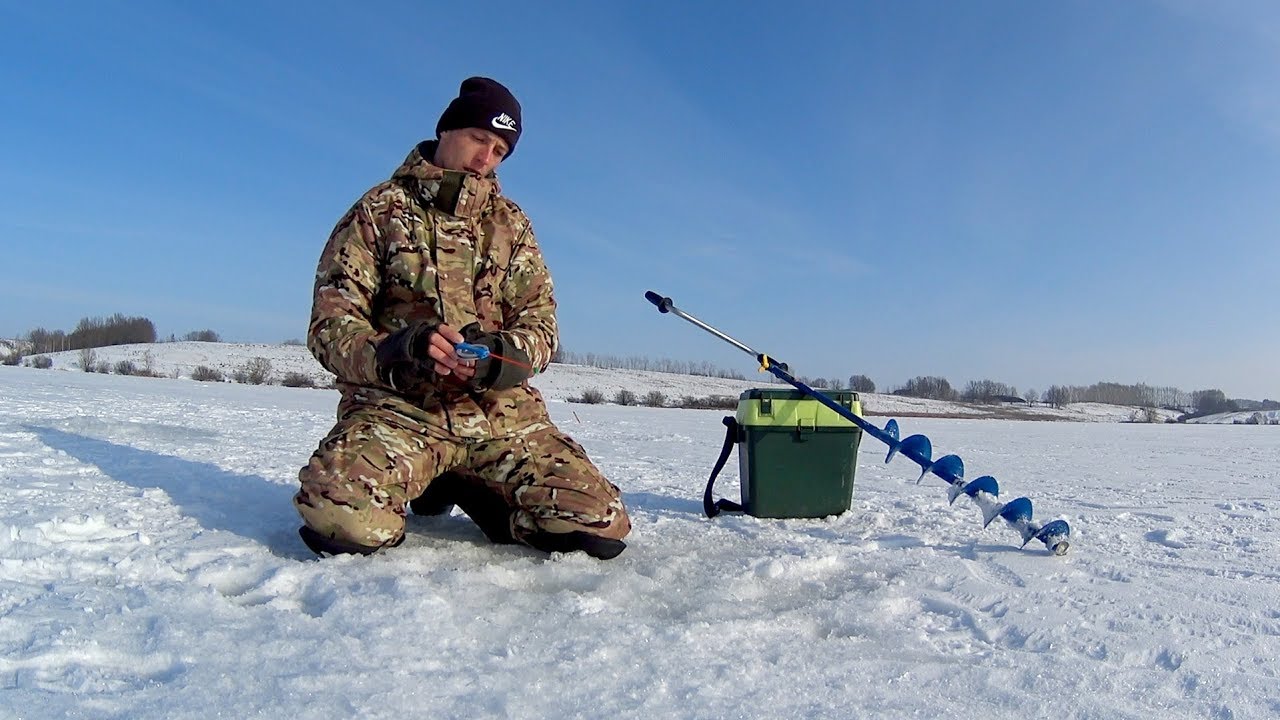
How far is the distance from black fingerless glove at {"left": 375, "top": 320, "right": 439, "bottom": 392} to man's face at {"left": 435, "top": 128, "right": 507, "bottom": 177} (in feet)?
2.57

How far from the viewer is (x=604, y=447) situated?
7113 millimetres

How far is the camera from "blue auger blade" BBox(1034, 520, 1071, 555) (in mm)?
2523

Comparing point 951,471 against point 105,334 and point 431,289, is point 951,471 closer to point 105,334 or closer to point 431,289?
point 431,289

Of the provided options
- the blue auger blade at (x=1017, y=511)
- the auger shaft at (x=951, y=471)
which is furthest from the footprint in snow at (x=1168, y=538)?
the blue auger blade at (x=1017, y=511)

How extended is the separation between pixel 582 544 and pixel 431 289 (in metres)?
1.02

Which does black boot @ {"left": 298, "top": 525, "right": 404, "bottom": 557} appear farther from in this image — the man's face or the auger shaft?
the auger shaft

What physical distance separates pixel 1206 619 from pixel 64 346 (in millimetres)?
77714

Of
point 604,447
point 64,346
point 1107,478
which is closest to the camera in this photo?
point 1107,478

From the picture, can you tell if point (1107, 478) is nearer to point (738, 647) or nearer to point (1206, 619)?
point (1206, 619)

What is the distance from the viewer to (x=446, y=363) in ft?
7.54

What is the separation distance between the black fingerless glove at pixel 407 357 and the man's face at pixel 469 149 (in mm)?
784

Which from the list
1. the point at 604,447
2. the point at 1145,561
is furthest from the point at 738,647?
the point at 604,447

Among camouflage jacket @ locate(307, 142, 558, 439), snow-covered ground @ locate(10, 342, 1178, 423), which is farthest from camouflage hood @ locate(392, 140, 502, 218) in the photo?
snow-covered ground @ locate(10, 342, 1178, 423)

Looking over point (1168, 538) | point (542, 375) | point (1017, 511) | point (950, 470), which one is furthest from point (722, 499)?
point (542, 375)
